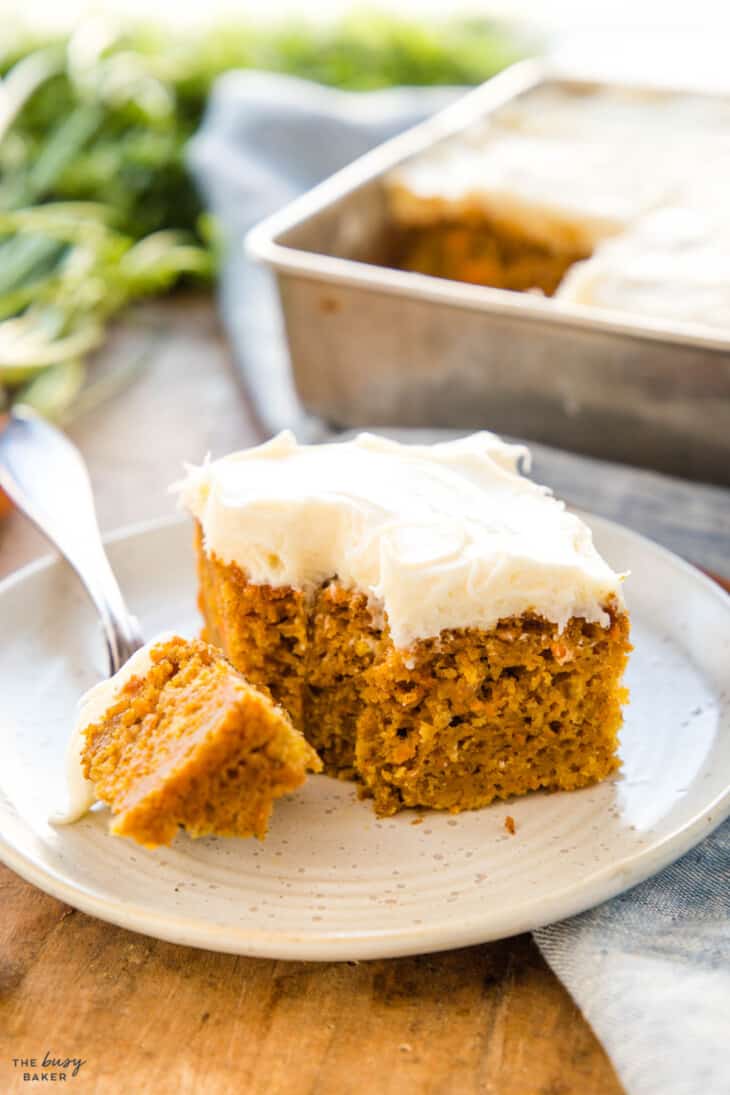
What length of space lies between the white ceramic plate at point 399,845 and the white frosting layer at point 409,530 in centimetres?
33

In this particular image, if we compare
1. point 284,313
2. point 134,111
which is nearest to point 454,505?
point 284,313

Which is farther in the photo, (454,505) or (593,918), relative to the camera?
(454,505)

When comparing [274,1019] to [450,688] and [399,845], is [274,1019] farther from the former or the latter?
[450,688]

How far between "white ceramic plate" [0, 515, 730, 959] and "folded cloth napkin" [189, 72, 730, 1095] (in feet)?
0.35

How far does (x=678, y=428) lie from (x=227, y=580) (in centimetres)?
133

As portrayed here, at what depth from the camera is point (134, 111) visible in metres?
5.10

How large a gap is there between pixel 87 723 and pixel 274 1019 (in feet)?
2.01

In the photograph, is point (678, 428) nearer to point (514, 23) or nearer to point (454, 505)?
point (454, 505)

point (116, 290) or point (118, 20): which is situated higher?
point (118, 20)

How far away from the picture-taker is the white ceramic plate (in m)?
2.00

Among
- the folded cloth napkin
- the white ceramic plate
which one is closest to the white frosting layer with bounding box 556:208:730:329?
the folded cloth napkin

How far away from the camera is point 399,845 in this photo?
2238mm

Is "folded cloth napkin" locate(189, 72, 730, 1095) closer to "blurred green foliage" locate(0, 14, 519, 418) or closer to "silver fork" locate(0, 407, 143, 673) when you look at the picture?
"blurred green foliage" locate(0, 14, 519, 418)

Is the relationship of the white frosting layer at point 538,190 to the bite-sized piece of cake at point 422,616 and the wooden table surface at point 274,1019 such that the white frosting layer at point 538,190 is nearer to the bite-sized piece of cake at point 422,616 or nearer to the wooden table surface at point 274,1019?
the bite-sized piece of cake at point 422,616
